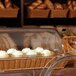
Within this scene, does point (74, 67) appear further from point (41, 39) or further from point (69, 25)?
point (69, 25)

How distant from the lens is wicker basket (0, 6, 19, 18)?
2707mm

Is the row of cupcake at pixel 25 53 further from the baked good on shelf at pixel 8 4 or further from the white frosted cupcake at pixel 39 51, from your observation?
the baked good on shelf at pixel 8 4

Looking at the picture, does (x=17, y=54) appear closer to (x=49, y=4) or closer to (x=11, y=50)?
(x=11, y=50)

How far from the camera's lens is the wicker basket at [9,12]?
8.88 ft

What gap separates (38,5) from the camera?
2.86 m

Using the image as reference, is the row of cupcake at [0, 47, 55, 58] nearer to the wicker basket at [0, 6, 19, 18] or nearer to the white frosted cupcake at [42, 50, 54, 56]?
the white frosted cupcake at [42, 50, 54, 56]

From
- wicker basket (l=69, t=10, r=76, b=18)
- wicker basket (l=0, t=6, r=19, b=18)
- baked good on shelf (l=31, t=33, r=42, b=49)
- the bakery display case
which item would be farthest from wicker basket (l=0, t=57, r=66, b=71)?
wicker basket (l=69, t=10, r=76, b=18)

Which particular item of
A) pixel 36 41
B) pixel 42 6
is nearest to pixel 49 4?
pixel 42 6

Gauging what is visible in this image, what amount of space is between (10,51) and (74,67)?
41 centimetres

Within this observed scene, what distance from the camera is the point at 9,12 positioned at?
2.72m

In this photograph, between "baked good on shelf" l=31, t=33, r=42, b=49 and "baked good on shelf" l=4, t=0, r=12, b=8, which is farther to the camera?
"baked good on shelf" l=4, t=0, r=12, b=8

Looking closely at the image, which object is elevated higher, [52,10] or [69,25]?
[52,10]

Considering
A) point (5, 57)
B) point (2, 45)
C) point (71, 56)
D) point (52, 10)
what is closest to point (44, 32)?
point (2, 45)

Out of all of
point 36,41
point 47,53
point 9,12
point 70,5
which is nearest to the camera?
point 47,53
